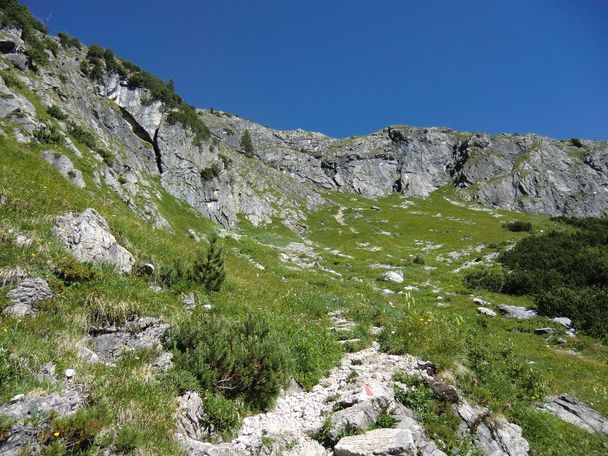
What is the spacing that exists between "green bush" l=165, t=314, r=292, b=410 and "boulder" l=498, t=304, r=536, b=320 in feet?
66.7

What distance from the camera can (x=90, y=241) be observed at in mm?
12164

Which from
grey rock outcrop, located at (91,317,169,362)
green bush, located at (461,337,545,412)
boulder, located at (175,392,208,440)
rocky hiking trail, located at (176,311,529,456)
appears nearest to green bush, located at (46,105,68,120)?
grey rock outcrop, located at (91,317,169,362)

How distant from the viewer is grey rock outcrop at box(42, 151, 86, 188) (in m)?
22.8

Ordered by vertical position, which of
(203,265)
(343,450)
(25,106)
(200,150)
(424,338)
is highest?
(200,150)

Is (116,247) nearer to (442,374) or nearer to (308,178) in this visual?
(442,374)

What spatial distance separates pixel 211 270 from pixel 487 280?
84.2 ft

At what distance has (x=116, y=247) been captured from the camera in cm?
1258

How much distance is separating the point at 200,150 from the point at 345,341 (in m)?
57.5

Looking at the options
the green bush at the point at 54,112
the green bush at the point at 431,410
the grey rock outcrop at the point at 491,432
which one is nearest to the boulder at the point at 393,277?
the grey rock outcrop at the point at 491,432

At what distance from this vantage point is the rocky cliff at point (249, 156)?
3578 cm

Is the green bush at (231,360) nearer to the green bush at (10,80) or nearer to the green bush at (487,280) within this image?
the green bush at (487,280)

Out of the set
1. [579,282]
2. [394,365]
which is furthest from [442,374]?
[579,282]

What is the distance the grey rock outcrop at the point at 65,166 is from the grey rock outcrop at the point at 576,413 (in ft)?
82.6

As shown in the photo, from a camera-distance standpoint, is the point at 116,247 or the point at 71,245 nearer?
the point at 71,245
